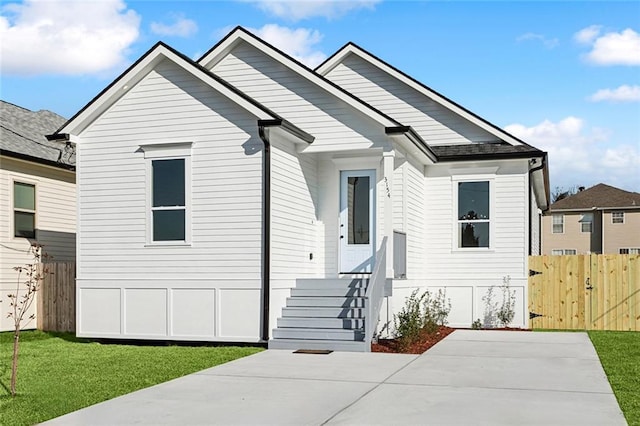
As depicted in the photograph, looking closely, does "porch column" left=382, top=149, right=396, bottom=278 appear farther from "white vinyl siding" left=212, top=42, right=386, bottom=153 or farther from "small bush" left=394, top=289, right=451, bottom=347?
"small bush" left=394, top=289, right=451, bottom=347

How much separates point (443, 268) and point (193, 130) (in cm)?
722

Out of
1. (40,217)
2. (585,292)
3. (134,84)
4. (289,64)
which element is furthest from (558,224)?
(134,84)

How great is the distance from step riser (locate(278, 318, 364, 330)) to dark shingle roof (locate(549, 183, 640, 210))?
33.4m

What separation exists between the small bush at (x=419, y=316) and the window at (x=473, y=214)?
4.89 ft

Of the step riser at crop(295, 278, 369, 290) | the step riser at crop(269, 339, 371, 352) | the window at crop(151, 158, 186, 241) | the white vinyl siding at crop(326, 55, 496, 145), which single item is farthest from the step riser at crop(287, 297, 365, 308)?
Result: the white vinyl siding at crop(326, 55, 496, 145)

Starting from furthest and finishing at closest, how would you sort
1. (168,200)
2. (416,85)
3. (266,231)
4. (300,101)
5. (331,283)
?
(416,85) < (300,101) < (331,283) < (168,200) < (266,231)

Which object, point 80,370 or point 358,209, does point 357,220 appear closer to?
point 358,209

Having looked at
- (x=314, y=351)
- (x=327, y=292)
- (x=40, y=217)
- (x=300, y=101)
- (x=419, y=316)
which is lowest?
(x=314, y=351)

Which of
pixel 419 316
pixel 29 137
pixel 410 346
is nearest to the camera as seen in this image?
pixel 410 346

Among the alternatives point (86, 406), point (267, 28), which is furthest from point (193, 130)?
point (86, 406)

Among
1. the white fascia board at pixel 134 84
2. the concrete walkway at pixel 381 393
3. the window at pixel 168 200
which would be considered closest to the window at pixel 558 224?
the concrete walkway at pixel 381 393

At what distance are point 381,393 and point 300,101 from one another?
7.95m

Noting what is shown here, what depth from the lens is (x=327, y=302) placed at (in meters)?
13.9

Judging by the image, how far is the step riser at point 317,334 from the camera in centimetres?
1276
